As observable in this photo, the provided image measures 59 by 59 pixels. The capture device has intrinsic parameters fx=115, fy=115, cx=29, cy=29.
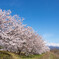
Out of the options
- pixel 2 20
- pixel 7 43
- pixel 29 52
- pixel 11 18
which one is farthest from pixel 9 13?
pixel 29 52

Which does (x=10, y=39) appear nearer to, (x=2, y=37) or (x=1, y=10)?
(x=2, y=37)

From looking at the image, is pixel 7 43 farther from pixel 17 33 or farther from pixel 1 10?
pixel 1 10

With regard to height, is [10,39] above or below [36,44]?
below

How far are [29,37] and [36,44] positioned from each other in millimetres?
4839

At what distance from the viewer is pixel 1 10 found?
73.3ft

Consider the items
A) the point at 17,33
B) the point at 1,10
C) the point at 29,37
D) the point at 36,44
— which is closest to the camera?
the point at 1,10

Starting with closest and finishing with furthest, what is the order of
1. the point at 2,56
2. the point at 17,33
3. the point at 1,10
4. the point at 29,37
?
the point at 2,56 → the point at 1,10 → the point at 17,33 → the point at 29,37

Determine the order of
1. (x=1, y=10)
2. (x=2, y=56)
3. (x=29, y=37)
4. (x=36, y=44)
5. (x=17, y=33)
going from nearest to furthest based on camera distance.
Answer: (x=2, y=56) → (x=1, y=10) → (x=17, y=33) → (x=29, y=37) → (x=36, y=44)

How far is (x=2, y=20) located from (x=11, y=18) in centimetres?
246

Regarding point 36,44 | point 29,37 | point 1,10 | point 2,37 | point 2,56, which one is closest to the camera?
point 2,56

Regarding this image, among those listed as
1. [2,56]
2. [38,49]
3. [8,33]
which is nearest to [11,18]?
[8,33]

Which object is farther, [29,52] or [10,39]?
[29,52]

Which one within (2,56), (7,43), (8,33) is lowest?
Answer: (2,56)

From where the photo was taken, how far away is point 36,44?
40125 mm
